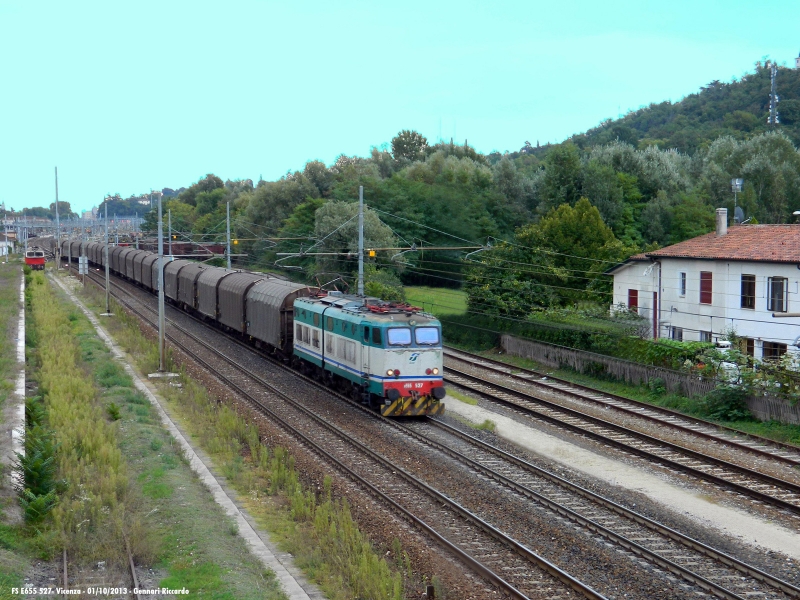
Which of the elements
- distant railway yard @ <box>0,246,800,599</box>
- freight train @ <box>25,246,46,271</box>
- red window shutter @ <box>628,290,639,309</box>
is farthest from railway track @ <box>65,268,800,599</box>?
freight train @ <box>25,246,46,271</box>

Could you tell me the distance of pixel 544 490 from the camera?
1686 centimetres

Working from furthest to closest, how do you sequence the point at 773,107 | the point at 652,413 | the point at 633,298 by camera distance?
the point at 773,107 → the point at 633,298 → the point at 652,413

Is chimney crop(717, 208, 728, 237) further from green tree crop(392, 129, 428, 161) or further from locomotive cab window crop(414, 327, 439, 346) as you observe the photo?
green tree crop(392, 129, 428, 161)

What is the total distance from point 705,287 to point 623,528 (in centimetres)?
2260

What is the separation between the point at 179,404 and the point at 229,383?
3833 millimetres

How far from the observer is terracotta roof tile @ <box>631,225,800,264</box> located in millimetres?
32019

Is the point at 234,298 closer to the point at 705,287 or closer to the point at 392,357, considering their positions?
the point at 392,357

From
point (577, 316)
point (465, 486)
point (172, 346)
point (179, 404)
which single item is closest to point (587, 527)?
point (465, 486)

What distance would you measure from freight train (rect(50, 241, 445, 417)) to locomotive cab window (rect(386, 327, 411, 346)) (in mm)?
27

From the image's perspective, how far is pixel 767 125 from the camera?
107 m

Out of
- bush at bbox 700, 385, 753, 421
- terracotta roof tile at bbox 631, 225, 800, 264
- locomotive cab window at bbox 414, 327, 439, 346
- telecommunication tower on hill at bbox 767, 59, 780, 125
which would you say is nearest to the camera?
locomotive cab window at bbox 414, 327, 439, 346

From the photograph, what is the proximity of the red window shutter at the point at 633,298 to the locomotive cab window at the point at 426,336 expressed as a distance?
749 inches

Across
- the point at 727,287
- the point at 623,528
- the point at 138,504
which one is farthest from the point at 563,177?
the point at 138,504

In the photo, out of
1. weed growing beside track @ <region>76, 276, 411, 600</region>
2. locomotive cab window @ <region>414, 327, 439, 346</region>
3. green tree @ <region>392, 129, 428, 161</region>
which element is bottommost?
weed growing beside track @ <region>76, 276, 411, 600</region>
